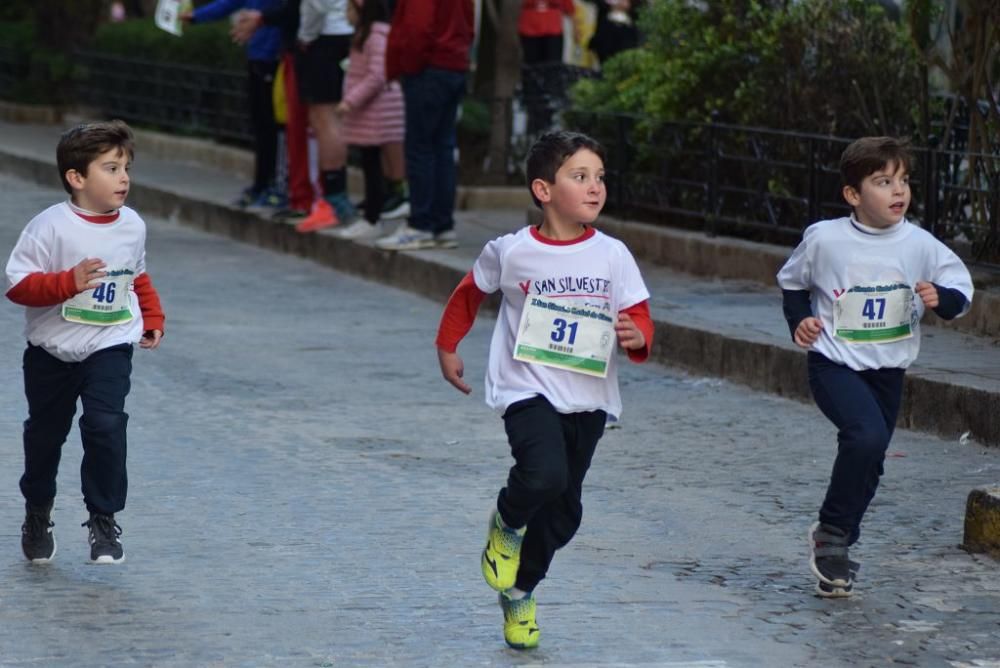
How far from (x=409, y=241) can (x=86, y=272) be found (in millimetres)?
7129

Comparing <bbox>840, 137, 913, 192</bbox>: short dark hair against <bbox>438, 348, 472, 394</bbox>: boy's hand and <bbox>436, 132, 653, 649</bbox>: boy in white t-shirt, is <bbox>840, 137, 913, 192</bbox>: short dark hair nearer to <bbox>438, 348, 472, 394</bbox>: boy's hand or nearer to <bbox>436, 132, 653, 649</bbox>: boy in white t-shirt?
<bbox>436, 132, 653, 649</bbox>: boy in white t-shirt

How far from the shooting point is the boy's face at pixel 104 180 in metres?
5.93

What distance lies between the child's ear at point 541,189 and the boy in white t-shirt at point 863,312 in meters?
0.93

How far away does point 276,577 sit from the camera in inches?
233

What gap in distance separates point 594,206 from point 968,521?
179 cm

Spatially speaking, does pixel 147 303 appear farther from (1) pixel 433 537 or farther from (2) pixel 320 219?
(2) pixel 320 219

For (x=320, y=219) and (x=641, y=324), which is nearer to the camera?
(x=641, y=324)

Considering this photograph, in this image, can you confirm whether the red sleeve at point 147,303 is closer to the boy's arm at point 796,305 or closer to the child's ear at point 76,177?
the child's ear at point 76,177

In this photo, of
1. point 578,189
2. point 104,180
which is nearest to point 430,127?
point 104,180

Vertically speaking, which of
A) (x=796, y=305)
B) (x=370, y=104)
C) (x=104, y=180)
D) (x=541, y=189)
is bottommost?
(x=370, y=104)

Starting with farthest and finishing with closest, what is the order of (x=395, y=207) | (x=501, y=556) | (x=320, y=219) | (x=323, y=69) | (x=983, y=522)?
(x=395, y=207) < (x=320, y=219) < (x=323, y=69) < (x=983, y=522) < (x=501, y=556)

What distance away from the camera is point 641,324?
530 centimetres

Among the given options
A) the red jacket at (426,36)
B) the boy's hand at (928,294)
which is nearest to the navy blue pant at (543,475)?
the boy's hand at (928,294)

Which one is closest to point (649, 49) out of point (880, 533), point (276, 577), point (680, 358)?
point (680, 358)
